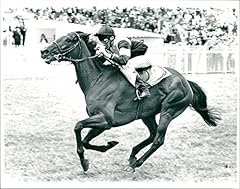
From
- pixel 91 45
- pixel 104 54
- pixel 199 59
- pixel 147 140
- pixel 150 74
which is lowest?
pixel 147 140

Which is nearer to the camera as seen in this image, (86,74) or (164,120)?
(86,74)

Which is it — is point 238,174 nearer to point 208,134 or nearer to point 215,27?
point 208,134

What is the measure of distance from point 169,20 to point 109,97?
12.1 feet

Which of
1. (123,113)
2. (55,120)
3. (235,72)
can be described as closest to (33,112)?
(55,120)

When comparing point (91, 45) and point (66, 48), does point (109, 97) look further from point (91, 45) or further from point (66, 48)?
point (66, 48)

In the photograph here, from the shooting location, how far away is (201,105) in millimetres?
8797

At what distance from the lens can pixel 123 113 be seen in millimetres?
8227

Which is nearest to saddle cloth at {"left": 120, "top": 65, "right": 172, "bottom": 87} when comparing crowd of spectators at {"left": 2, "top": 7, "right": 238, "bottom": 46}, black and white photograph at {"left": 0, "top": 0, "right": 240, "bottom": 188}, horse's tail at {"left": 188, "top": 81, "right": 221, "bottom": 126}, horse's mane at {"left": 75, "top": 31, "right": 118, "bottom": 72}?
black and white photograph at {"left": 0, "top": 0, "right": 240, "bottom": 188}

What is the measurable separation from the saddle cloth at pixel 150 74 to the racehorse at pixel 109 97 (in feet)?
0.25

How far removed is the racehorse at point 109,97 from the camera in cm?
797

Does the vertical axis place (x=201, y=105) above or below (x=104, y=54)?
below

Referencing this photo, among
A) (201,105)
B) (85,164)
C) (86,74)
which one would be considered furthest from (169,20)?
(85,164)

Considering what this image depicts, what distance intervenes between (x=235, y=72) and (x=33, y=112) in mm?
4079

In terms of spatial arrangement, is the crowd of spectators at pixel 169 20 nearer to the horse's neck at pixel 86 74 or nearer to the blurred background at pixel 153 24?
the blurred background at pixel 153 24
